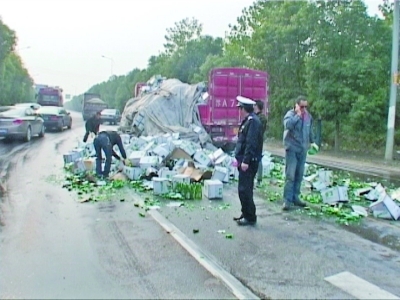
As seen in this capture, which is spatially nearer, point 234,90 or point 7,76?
point 234,90

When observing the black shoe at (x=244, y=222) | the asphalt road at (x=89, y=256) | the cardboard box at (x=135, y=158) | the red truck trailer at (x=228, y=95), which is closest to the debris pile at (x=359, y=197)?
the black shoe at (x=244, y=222)

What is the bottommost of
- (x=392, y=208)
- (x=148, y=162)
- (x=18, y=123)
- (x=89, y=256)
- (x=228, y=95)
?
(x=89, y=256)

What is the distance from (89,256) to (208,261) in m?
1.32

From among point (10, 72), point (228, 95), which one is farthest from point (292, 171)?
point (10, 72)

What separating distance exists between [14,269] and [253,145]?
338 cm

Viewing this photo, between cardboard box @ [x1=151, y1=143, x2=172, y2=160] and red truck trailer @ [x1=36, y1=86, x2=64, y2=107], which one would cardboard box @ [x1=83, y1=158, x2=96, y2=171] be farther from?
red truck trailer @ [x1=36, y1=86, x2=64, y2=107]

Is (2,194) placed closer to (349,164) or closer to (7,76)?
(349,164)

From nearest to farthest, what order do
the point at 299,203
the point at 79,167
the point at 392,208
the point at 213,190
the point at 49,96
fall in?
the point at 392,208 < the point at 299,203 < the point at 213,190 < the point at 79,167 < the point at 49,96

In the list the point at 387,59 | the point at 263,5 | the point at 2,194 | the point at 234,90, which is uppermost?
the point at 263,5

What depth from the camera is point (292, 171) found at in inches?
289

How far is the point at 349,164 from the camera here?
550 inches

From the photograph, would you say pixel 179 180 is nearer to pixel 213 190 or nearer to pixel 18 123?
pixel 213 190

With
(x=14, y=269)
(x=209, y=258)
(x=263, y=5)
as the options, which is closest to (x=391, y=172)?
(x=209, y=258)

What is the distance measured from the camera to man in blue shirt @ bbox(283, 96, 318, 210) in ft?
23.8
